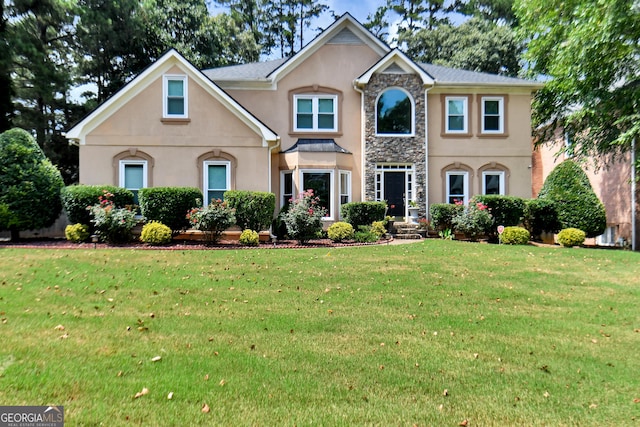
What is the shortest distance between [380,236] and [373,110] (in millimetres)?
5966

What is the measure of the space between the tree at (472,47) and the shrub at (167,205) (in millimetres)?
22801

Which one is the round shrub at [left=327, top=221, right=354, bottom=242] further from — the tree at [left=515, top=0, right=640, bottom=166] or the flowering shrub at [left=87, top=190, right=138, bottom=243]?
the tree at [left=515, top=0, right=640, bottom=166]

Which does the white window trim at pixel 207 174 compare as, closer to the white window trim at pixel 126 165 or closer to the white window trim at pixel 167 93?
the white window trim at pixel 167 93

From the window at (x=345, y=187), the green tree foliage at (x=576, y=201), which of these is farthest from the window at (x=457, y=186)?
the window at (x=345, y=187)

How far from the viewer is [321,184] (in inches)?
655

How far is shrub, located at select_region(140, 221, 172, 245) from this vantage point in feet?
40.4

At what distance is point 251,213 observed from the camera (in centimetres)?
1340

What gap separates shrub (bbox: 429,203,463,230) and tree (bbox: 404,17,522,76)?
15.4 m

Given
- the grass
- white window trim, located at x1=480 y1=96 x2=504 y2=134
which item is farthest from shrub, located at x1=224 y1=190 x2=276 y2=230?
white window trim, located at x1=480 y1=96 x2=504 y2=134

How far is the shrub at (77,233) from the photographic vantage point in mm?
12664

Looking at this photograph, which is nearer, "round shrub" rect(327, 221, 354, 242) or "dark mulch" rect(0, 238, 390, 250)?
"dark mulch" rect(0, 238, 390, 250)

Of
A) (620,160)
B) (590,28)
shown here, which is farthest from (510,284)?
(620,160)

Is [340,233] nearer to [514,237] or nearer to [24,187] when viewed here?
[514,237]
